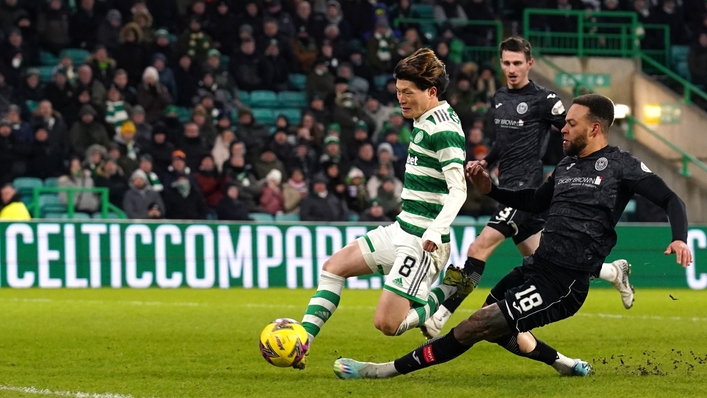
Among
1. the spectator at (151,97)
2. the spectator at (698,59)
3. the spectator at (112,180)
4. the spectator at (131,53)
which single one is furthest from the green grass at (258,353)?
the spectator at (698,59)

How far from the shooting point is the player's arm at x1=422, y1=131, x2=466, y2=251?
7.18 m

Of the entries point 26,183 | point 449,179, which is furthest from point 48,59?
point 449,179

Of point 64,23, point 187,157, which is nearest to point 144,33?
point 64,23

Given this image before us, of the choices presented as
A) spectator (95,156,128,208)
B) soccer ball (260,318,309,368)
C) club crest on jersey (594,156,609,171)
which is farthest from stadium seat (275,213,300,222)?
club crest on jersey (594,156,609,171)

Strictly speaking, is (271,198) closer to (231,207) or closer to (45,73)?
(231,207)

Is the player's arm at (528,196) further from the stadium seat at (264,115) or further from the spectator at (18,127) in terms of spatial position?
the stadium seat at (264,115)

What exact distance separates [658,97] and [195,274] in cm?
1197

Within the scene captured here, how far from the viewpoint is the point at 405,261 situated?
7.44m

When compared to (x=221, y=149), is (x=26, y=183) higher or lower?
lower

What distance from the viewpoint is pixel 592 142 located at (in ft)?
23.4

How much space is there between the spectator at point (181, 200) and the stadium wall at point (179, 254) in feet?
4.41

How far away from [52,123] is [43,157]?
0.57m

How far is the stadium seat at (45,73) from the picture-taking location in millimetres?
20541

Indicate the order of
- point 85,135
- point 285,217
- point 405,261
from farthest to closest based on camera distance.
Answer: point 285,217, point 85,135, point 405,261
